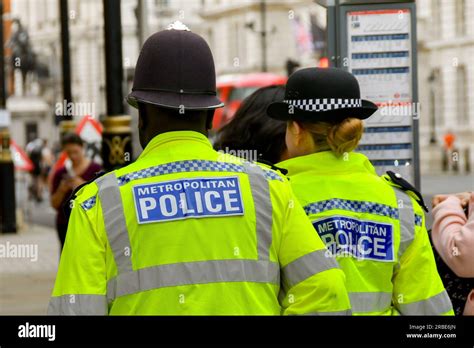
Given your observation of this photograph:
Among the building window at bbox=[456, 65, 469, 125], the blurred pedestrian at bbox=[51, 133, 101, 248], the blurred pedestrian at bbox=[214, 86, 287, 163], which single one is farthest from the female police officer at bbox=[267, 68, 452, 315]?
the building window at bbox=[456, 65, 469, 125]

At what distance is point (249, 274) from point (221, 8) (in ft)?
206

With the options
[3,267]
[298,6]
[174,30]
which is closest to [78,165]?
[3,267]

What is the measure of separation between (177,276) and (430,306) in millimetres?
977

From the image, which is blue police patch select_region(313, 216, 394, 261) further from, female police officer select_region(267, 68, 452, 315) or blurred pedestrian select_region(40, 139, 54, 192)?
blurred pedestrian select_region(40, 139, 54, 192)

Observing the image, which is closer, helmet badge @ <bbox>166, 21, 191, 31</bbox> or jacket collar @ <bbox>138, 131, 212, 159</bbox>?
jacket collar @ <bbox>138, 131, 212, 159</bbox>

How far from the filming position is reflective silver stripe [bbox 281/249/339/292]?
10.0 ft

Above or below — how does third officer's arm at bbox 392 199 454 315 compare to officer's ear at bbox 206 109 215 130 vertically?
below

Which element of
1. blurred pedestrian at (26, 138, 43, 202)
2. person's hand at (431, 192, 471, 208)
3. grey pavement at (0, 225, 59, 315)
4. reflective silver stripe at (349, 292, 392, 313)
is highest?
person's hand at (431, 192, 471, 208)

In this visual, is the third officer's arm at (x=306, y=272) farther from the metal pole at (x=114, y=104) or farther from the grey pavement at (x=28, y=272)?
the grey pavement at (x=28, y=272)

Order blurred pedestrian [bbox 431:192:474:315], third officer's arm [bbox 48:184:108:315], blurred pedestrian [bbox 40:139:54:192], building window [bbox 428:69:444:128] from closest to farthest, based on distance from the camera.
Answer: third officer's arm [bbox 48:184:108:315], blurred pedestrian [bbox 431:192:474:315], blurred pedestrian [bbox 40:139:54:192], building window [bbox 428:69:444:128]

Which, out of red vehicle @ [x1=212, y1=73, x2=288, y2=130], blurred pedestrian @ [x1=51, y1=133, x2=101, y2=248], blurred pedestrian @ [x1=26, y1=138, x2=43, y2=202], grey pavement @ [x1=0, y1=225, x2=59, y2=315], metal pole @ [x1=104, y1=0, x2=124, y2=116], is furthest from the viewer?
red vehicle @ [x1=212, y1=73, x2=288, y2=130]

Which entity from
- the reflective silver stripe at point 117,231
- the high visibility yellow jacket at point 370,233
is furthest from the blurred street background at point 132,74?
the reflective silver stripe at point 117,231

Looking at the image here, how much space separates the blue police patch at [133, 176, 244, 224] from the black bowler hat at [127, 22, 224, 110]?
198mm
